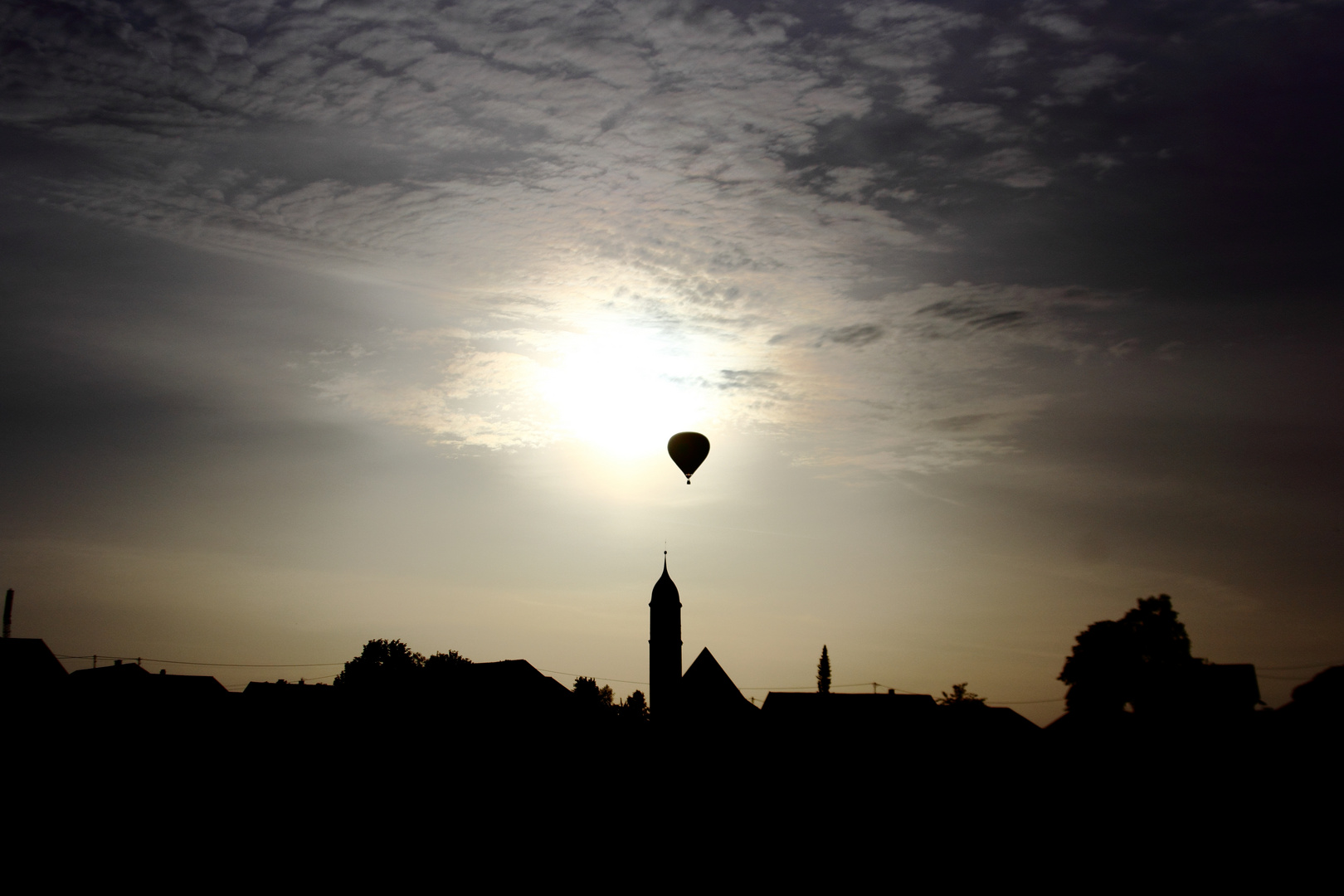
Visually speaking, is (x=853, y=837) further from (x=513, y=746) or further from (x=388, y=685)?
(x=388, y=685)

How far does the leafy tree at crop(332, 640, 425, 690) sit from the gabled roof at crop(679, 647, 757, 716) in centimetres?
2864

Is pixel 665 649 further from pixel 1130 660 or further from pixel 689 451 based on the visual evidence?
pixel 1130 660

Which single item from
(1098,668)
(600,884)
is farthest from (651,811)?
(1098,668)

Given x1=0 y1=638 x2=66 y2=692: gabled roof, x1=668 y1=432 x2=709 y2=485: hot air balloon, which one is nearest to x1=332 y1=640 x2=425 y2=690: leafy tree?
x1=0 y1=638 x2=66 y2=692: gabled roof

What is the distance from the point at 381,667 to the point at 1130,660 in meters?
60.3

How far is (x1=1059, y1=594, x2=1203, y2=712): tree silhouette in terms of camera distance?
62.4m

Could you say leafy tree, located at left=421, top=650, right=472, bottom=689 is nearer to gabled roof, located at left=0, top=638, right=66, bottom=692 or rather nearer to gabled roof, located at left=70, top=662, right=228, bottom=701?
gabled roof, located at left=70, top=662, right=228, bottom=701

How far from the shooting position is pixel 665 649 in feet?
178

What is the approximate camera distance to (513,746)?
55.9 metres

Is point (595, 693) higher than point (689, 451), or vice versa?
point (689, 451)

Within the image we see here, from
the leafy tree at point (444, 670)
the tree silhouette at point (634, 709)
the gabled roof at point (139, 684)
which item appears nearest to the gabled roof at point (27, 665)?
the gabled roof at point (139, 684)

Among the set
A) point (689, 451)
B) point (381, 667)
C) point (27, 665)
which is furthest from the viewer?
point (381, 667)

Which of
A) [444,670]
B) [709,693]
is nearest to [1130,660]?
[709,693]

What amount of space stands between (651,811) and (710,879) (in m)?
7.78
